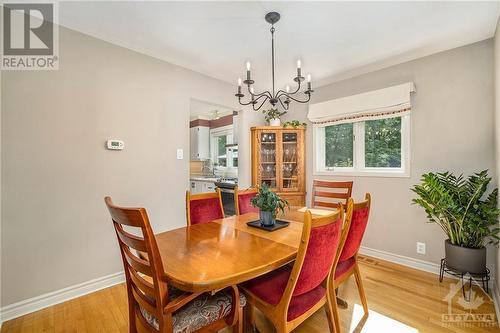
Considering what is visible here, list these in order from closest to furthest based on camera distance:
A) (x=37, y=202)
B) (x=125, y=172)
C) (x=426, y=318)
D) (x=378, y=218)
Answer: (x=426, y=318), (x=37, y=202), (x=125, y=172), (x=378, y=218)

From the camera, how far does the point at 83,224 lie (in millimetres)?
2230

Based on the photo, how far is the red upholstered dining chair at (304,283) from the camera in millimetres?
1179

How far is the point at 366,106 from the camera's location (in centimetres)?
305

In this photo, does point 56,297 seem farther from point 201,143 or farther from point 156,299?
point 201,143

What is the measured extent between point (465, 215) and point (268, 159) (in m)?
2.45

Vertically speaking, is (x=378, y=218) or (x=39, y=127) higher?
(x=39, y=127)

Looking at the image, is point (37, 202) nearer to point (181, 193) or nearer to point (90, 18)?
point (181, 193)

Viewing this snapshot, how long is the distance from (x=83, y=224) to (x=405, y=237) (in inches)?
136

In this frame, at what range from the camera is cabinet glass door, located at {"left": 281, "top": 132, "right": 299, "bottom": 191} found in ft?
12.4

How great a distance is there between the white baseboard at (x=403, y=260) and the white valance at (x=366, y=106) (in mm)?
1694

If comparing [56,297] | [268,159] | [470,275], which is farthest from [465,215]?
[56,297]

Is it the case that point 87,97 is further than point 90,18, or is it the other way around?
point 87,97

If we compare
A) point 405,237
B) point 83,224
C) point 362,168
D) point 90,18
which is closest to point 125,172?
point 83,224

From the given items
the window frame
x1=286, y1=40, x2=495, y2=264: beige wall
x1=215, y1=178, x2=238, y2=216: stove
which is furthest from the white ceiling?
the window frame
